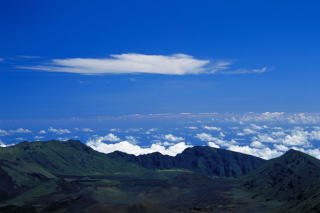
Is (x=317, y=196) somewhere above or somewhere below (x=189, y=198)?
above

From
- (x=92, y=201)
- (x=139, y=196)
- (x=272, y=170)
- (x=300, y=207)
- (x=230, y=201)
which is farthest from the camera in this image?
(x=272, y=170)

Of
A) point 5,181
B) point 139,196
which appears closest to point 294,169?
point 139,196

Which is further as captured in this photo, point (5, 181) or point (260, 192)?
point (5, 181)

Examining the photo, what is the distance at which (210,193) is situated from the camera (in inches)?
6850

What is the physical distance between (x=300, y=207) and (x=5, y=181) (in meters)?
170

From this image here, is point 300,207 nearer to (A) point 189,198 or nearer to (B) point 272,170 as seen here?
(A) point 189,198

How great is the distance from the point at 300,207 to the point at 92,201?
87759mm

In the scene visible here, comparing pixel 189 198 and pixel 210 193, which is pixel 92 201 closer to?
pixel 189 198

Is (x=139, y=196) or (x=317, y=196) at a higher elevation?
(x=317, y=196)

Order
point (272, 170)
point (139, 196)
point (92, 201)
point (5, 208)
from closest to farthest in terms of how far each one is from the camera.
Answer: point (5, 208)
point (92, 201)
point (139, 196)
point (272, 170)

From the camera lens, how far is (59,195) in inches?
6914

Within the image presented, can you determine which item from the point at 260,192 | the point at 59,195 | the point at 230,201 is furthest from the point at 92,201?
the point at 260,192

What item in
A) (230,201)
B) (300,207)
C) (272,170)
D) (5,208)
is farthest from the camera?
(272,170)

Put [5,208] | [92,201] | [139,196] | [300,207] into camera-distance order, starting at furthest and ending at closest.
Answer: [139,196] < [92,201] < [5,208] < [300,207]
